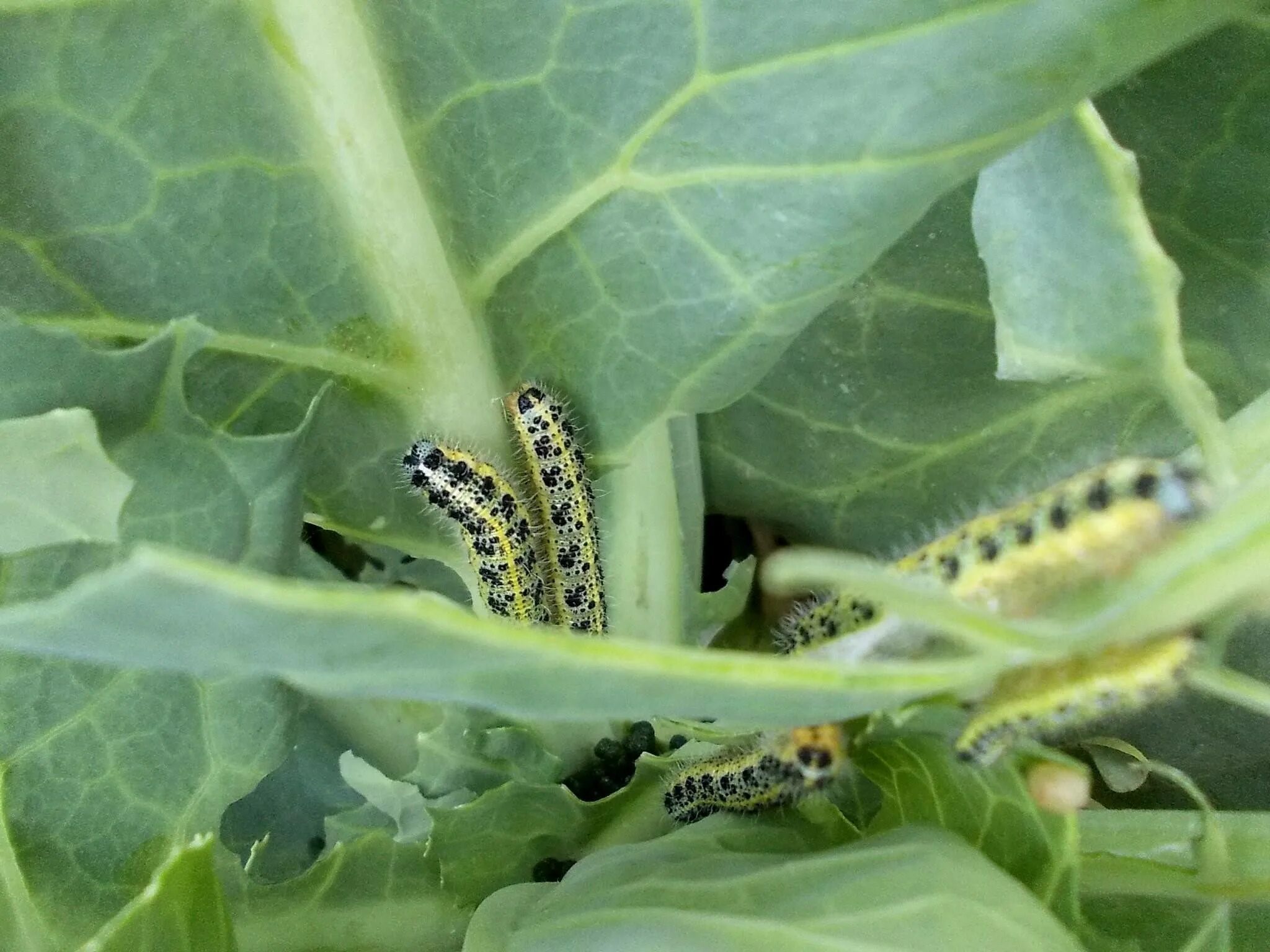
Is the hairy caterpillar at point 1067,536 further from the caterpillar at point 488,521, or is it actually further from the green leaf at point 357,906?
the green leaf at point 357,906

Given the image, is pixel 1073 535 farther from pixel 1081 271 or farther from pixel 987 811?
pixel 987 811

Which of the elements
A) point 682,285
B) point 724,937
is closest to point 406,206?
point 682,285

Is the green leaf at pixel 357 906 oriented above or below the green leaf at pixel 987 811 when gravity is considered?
below

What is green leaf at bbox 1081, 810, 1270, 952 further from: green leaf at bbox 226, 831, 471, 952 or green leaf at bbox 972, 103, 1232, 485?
green leaf at bbox 226, 831, 471, 952

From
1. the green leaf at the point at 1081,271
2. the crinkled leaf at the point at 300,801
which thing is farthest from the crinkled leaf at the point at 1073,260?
the crinkled leaf at the point at 300,801

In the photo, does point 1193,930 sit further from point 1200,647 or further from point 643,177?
point 643,177

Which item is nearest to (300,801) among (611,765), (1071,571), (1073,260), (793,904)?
(611,765)
